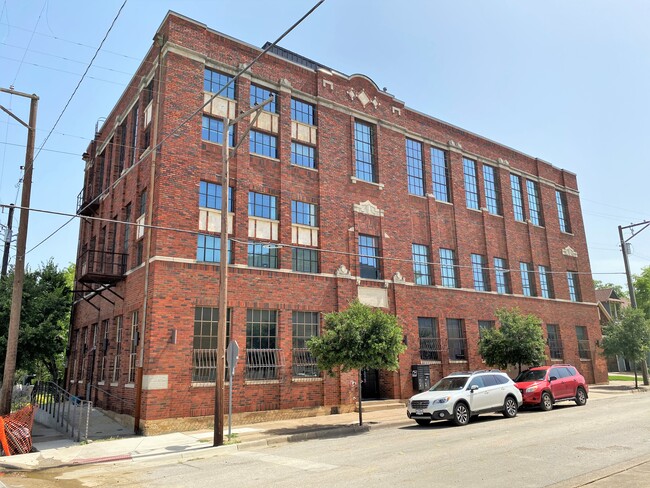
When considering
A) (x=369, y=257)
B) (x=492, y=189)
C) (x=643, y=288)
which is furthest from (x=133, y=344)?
(x=643, y=288)

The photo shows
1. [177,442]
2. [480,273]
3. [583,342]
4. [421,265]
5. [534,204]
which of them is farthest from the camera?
[534,204]

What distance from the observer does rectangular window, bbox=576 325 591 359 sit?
30.9 meters

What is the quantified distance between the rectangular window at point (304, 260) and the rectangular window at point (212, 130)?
4.87 metres

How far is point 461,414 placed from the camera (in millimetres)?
15203

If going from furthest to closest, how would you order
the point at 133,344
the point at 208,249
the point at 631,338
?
the point at 631,338, the point at 208,249, the point at 133,344

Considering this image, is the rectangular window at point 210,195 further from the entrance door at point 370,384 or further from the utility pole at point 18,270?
the entrance door at point 370,384

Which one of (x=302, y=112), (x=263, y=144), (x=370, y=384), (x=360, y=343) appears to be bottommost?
(x=370, y=384)

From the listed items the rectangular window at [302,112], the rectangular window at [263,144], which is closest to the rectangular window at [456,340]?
the rectangular window at [302,112]

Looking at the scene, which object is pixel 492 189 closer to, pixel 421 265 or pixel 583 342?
pixel 421 265

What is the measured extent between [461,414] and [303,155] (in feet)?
39.0

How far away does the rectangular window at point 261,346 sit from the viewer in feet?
57.3

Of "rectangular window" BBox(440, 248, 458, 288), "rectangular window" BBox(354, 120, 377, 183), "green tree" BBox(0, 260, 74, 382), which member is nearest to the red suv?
"rectangular window" BBox(440, 248, 458, 288)

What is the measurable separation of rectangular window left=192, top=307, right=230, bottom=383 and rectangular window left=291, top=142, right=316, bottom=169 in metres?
7.30

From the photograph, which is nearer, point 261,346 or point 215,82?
point 261,346
